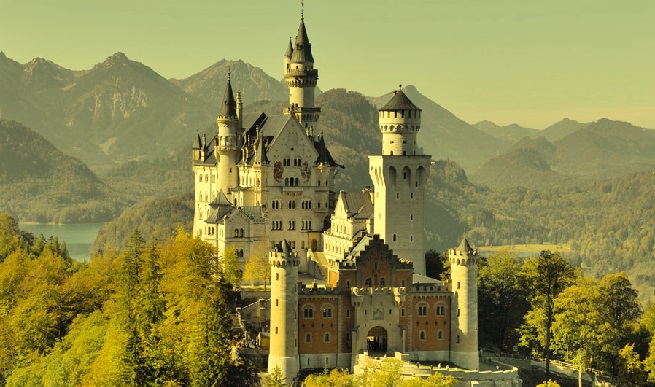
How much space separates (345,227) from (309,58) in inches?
1089

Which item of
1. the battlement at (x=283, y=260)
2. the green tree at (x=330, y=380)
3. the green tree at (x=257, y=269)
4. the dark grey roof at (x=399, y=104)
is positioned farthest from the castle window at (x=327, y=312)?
the dark grey roof at (x=399, y=104)

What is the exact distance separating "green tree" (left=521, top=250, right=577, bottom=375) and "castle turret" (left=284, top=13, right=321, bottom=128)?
33053 millimetres

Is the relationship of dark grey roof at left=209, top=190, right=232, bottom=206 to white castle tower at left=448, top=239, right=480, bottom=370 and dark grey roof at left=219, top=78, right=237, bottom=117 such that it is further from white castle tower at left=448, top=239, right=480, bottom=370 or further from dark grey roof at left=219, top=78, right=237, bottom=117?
white castle tower at left=448, top=239, right=480, bottom=370

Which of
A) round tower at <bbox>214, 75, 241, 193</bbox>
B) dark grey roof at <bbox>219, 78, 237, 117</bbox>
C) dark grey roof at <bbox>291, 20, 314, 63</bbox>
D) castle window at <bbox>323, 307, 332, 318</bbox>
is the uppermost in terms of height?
dark grey roof at <bbox>291, 20, 314, 63</bbox>

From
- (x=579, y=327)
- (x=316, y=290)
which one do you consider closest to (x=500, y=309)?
(x=579, y=327)

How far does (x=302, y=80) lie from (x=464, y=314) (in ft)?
167

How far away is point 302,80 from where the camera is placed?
492 feet

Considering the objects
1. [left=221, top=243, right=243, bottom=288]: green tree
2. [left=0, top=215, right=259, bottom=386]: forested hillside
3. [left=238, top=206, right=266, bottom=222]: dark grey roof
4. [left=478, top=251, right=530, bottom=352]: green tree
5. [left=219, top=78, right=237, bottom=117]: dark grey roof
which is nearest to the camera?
[left=0, top=215, right=259, bottom=386]: forested hillside

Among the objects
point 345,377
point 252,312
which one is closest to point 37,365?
point 252,312

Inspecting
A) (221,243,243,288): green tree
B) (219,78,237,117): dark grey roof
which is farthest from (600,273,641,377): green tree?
(219,78,237,117): dark grey roof

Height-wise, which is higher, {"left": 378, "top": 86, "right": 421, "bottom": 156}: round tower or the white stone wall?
{"left": 378, "top": 86, "right": 421, "bottom": 156}: round tower

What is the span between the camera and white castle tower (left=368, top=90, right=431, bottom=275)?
406 feet

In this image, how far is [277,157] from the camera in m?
140

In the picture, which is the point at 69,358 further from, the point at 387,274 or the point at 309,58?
the point at 309,58
